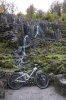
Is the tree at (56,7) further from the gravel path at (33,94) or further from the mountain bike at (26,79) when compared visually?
the gravel path at (33,94)

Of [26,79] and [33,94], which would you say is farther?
[26,79]

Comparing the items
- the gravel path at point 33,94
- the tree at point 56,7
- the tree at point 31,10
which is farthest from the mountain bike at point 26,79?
the tree at point 56,7

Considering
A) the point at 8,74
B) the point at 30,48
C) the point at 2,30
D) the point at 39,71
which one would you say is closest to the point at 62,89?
the point at 39,71

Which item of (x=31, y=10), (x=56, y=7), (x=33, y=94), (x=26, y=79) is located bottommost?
(x=33, y=94)

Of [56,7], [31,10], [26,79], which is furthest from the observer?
[56,7]

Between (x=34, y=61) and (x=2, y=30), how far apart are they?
4981 mm

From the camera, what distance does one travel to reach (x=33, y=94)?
8.98 metres

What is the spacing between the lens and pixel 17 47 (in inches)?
577

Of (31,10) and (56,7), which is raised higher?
(56,7)

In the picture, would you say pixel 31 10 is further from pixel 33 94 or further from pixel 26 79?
pixel 33 94

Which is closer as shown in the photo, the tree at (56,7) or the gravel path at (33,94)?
the gravel path at (33,94)

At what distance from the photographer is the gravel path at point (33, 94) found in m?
8.52

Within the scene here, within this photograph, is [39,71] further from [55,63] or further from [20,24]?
[20,24]

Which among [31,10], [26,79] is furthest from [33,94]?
[31,10]
